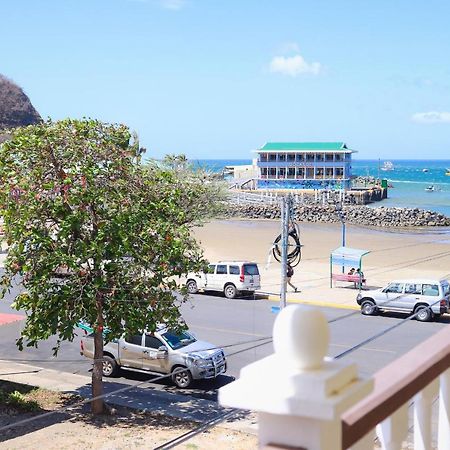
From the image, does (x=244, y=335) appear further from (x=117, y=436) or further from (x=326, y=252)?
(x=326, y=252)

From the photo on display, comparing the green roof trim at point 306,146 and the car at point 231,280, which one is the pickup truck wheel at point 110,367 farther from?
the green roof trim at point 306,146

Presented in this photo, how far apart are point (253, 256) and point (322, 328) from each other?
41754 millimetres

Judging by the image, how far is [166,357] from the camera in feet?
53.2

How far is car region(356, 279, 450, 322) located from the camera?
22703 millimetres

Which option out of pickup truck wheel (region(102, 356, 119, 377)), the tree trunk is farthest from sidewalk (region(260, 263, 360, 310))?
the tree trunk

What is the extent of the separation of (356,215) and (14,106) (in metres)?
60.4

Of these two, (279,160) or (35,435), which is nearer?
(35,435)

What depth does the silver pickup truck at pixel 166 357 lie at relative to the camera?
623 inches

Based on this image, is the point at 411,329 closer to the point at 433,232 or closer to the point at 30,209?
the point at 30,209

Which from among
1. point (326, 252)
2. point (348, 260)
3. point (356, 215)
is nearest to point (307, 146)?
point (356, 215)

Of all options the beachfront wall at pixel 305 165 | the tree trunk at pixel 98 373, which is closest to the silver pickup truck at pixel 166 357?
the tree trunk at pixel 98 373

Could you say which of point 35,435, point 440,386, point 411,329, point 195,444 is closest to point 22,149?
point 35,435

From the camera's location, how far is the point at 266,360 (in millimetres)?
1482

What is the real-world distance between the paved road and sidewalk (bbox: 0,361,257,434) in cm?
54
